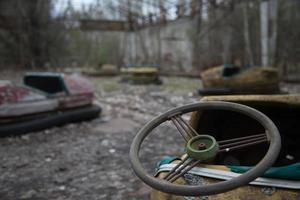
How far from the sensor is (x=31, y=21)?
15906mm

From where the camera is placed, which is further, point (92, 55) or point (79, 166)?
point (92, 55)

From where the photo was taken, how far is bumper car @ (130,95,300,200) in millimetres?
1143

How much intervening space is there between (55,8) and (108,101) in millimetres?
11427

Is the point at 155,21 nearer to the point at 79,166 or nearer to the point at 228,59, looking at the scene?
the point at 228,59

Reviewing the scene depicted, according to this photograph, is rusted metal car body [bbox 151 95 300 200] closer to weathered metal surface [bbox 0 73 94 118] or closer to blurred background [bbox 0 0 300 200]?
blurred background [bbox 0 0 300 200]

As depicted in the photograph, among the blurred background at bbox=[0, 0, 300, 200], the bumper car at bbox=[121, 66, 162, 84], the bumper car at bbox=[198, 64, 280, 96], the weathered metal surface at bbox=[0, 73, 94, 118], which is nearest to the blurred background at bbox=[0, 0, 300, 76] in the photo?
the blurred background at bbox=[0, 0, 300, 200]

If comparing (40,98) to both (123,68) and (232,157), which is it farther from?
(123,68)

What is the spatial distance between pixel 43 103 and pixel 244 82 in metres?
3.37

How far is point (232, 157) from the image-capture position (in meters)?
1.83

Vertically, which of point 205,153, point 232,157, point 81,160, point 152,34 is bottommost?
point 81,160

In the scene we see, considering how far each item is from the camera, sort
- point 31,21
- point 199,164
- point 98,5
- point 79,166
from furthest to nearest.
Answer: point 98,5 < point 31,21 < point 79,166 < point 199,164

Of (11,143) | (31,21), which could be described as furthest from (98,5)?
(11,143)

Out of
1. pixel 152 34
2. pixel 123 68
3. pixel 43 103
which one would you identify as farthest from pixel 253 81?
pixel 152 34

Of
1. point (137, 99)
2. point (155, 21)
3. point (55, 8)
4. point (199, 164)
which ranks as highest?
point (55, 8)
